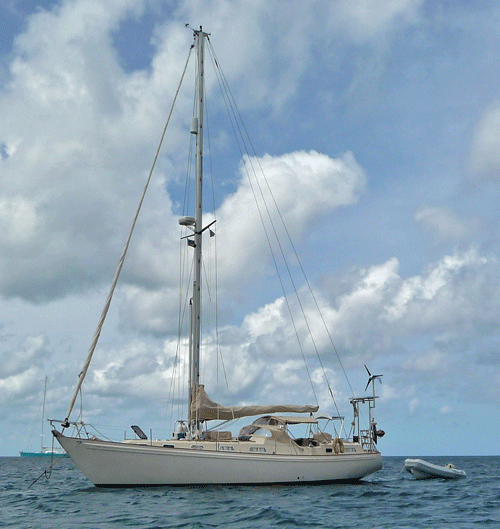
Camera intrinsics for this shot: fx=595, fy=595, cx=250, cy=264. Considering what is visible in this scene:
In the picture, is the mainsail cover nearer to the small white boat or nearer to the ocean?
the ocean

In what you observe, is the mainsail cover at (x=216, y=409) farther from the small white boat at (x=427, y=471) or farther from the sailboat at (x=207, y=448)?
the small white boat at (x=427, y=471)

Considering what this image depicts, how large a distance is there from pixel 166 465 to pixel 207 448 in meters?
2.05

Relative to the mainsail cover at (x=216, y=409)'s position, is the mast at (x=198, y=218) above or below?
above

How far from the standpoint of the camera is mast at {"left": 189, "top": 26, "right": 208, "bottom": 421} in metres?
28.8

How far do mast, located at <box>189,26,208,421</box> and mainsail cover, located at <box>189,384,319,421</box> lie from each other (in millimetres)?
308

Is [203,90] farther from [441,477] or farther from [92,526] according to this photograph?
[441,477]

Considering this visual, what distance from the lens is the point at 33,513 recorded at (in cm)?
2089

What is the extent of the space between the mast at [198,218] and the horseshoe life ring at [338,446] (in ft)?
24.9

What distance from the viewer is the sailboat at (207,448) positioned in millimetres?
24219

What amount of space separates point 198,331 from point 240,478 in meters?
7.10

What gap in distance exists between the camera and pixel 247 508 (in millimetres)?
20641

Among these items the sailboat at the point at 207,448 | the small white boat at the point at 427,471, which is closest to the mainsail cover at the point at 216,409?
the sailboat at the point at 207,448

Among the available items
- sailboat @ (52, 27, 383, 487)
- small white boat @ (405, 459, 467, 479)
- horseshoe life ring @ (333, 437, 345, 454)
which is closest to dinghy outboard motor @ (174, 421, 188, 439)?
sailboat @ (52, 27, 383, 487)

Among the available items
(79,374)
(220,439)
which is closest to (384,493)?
(220,439)
